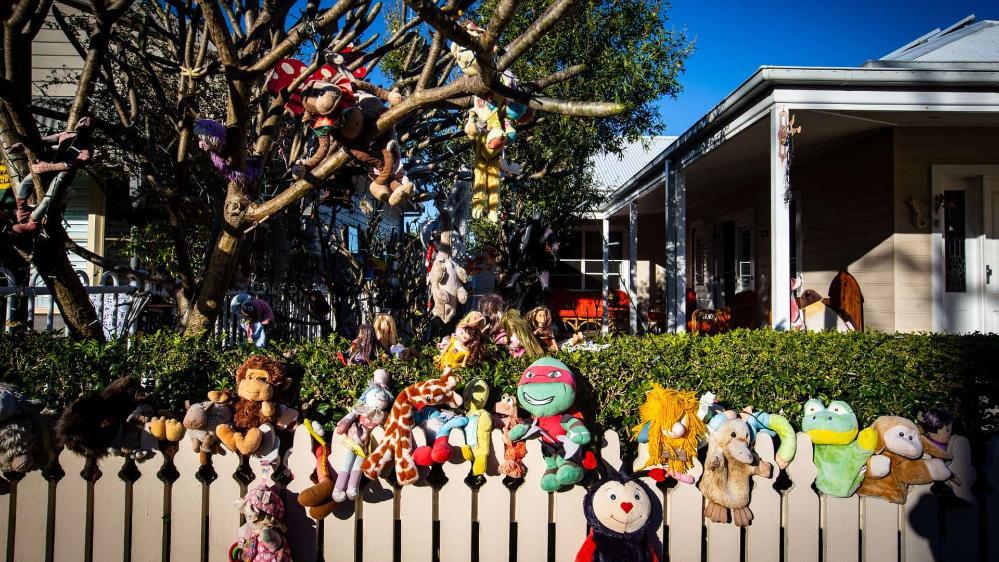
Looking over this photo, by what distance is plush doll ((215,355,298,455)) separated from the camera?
2949 mm

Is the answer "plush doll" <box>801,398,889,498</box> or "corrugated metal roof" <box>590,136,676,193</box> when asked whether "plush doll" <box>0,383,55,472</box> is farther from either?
"corrugated metal roof" <box>590,136,676,193</box>

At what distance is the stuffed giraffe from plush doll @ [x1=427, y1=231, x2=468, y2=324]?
1498 mm

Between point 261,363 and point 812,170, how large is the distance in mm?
8985

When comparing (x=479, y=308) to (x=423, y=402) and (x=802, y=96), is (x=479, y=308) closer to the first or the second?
(x=423, y=402)

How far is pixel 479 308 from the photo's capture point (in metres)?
4.46

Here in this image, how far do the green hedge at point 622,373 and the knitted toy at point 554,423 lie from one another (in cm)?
32

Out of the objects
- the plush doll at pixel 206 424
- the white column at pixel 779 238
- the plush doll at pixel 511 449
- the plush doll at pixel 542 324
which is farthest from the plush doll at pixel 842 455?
the white column at pixel 779 238

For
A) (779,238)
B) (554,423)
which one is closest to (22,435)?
(554,423)

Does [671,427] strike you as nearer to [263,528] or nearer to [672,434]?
[672,434]

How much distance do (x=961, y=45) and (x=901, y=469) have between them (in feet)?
24.1

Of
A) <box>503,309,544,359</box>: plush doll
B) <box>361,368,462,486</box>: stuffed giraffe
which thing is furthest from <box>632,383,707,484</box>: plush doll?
<box>361,368,462,486</box>: stuffed giraffe

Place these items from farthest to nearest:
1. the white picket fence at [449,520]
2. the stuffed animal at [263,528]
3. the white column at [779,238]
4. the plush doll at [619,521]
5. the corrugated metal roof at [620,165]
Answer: the corrugated metal roof at [620,165] < the white column at [779,238] < the white picket fence at [449,520] < the stuffed animal at [263,528] < the plush doll at [619,521]

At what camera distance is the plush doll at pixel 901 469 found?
9.85 ft

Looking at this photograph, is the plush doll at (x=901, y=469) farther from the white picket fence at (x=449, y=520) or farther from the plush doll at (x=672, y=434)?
the plush doll at (x=672, y=434)
